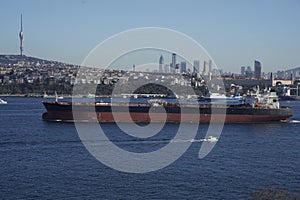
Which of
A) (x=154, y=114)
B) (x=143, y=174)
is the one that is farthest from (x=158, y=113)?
(x=143, y=174)

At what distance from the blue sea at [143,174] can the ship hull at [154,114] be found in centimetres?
416

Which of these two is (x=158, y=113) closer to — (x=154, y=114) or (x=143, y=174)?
(x=154, y=114)

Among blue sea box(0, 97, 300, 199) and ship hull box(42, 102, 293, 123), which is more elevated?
ship hull box(42, 102, 293, 123)

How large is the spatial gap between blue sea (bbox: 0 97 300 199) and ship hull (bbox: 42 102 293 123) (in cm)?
416

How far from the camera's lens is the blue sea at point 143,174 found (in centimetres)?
932

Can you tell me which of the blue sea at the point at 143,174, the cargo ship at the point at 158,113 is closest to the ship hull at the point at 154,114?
the cargo ship at the point at 158,113

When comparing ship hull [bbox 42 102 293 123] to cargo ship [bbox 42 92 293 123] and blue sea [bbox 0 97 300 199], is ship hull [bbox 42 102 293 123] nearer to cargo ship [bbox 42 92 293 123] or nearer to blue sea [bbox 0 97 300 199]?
cargo ship [bbox 42 92 293 123]

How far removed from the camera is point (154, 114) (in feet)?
69.2

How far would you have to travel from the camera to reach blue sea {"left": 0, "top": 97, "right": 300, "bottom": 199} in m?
9.32

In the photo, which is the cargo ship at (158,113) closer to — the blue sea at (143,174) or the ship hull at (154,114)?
the ship hull at (154,114)

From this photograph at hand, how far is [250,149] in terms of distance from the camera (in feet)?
46.7

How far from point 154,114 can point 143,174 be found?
34.3ft

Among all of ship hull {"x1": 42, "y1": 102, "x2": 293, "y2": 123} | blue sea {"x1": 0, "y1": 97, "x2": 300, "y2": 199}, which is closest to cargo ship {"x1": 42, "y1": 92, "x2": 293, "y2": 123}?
ship hull {"x1": 42, "y1": 102, "x2": 293, "y2": 123}

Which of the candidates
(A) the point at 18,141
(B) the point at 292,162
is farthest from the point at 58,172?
(B) the point at 292,162
